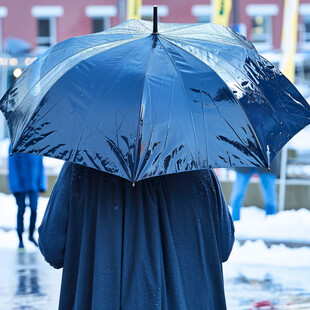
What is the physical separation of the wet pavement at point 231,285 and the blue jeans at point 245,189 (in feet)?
6.99

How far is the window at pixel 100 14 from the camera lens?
22.5 m

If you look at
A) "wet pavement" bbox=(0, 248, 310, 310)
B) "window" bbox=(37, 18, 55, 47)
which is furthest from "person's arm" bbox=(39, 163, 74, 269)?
"window" bbox=(37, 18, 55, 47)

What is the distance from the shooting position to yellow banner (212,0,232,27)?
1072cm

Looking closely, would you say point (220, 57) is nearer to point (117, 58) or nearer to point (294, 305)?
point (117, 58)

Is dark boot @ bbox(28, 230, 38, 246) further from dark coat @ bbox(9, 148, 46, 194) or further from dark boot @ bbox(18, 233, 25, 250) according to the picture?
dark coat @ bbox(9, 148, 46, 194)

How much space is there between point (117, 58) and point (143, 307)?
1.06 m

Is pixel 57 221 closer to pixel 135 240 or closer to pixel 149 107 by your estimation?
pixel 135 240

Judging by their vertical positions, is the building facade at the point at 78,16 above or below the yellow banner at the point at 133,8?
above

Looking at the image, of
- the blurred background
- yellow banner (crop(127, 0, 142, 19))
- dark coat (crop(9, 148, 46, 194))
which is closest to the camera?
the blurred background

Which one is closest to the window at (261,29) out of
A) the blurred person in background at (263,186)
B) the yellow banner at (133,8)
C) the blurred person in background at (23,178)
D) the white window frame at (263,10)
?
the white window frame at (263,10)

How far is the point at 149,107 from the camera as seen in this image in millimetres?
2684

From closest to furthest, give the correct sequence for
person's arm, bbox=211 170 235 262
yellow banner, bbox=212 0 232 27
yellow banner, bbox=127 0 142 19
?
1. person's arm, bbox=211 170 235 262
2. yellow banner, bbox=212 0 232 27
3. yellow banner, bbox=127 0 142 19

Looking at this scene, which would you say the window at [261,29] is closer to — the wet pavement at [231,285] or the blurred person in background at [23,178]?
the blurred person in background at [23,178]

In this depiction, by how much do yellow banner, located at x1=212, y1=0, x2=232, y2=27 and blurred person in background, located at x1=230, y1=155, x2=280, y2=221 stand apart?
2515 millimetres
